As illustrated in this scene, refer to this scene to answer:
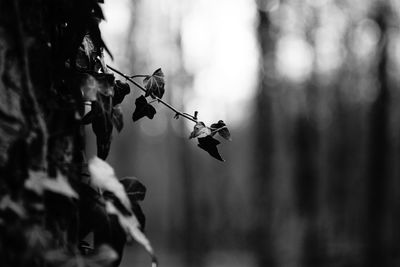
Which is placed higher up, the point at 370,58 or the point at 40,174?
the point at 370,58

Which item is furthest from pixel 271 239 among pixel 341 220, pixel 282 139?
pixel 282 139

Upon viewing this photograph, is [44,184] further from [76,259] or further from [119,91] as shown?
[119,91]

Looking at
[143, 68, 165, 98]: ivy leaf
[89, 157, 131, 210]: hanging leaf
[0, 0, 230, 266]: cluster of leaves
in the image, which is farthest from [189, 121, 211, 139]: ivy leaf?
[89, 157, 131, 210]: hanging leaf

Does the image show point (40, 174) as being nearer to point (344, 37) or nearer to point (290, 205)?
point (344, 37)

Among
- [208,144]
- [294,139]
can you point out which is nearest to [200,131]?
[208,144]

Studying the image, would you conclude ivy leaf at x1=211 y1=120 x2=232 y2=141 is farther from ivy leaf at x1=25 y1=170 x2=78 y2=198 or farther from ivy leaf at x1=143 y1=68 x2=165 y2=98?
ivy leaf at x1=25 y1=170 x2=78 y2=198

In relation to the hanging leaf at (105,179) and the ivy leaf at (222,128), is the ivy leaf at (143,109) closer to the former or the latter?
the ivy leaf at (222,128)
